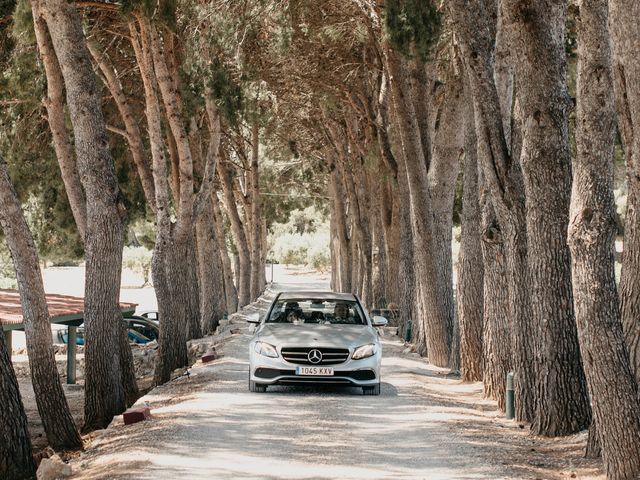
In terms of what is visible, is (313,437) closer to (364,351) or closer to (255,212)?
(364,351)

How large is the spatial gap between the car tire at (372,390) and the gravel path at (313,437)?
0.15 metres

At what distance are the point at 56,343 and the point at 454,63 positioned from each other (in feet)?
63.9

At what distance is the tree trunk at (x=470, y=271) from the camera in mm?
15438

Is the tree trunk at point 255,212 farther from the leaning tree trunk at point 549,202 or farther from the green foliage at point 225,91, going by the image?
the leaning tree trunk at point 549,202

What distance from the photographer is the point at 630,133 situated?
848 cm

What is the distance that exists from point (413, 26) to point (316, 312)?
14.4 ft

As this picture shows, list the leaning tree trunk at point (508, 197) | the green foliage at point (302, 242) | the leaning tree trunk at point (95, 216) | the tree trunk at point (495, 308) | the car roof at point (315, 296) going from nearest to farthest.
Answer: the leaning tree trunk at point (508, 197)
the tree trunk at point (495, 308)
the leaning tree trunk at point (95, 216)
the car roof at point (315, 296)
the green foliage at point (302, 242)

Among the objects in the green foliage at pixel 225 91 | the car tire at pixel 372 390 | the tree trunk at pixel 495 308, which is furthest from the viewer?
the green foliage at pixel 225 91

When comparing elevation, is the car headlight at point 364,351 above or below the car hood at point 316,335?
below

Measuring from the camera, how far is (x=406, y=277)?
81.7 feet

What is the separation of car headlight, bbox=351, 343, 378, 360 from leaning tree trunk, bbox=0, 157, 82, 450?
3549mm

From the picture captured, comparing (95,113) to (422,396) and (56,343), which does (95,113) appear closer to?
(422,396)

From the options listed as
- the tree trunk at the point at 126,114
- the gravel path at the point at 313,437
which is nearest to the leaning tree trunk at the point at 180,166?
the tree trunk at the point at 126,114

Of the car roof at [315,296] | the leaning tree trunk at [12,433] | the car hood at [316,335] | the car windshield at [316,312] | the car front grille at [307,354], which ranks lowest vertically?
the leaning tree trunk at [12,433]
